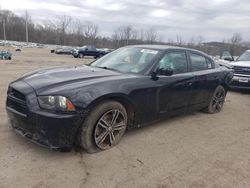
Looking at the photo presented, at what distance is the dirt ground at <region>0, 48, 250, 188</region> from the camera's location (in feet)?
9.16

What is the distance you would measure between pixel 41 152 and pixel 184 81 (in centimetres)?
279

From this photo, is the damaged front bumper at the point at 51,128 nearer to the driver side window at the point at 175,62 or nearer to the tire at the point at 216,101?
the driver side window at the point at 175,62

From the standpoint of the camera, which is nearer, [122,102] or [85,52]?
[122,102]

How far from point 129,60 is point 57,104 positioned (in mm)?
1782

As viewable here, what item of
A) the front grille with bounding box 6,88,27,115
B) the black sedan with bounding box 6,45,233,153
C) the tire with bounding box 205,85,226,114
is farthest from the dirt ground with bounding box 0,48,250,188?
the tire with bounding box 205,85,226,114

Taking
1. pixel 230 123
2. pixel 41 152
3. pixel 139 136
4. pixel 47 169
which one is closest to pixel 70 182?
pixel 47 169

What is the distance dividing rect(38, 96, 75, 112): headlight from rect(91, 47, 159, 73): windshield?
135cm

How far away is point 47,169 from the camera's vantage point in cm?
293

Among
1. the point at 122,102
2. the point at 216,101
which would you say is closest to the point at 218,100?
the point at 216,101

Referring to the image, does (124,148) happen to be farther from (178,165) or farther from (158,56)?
(158,56)

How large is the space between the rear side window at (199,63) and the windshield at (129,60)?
1109mm

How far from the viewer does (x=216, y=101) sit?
5.86m

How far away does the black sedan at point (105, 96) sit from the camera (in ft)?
9.91

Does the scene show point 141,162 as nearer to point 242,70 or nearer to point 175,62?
point 175,62
